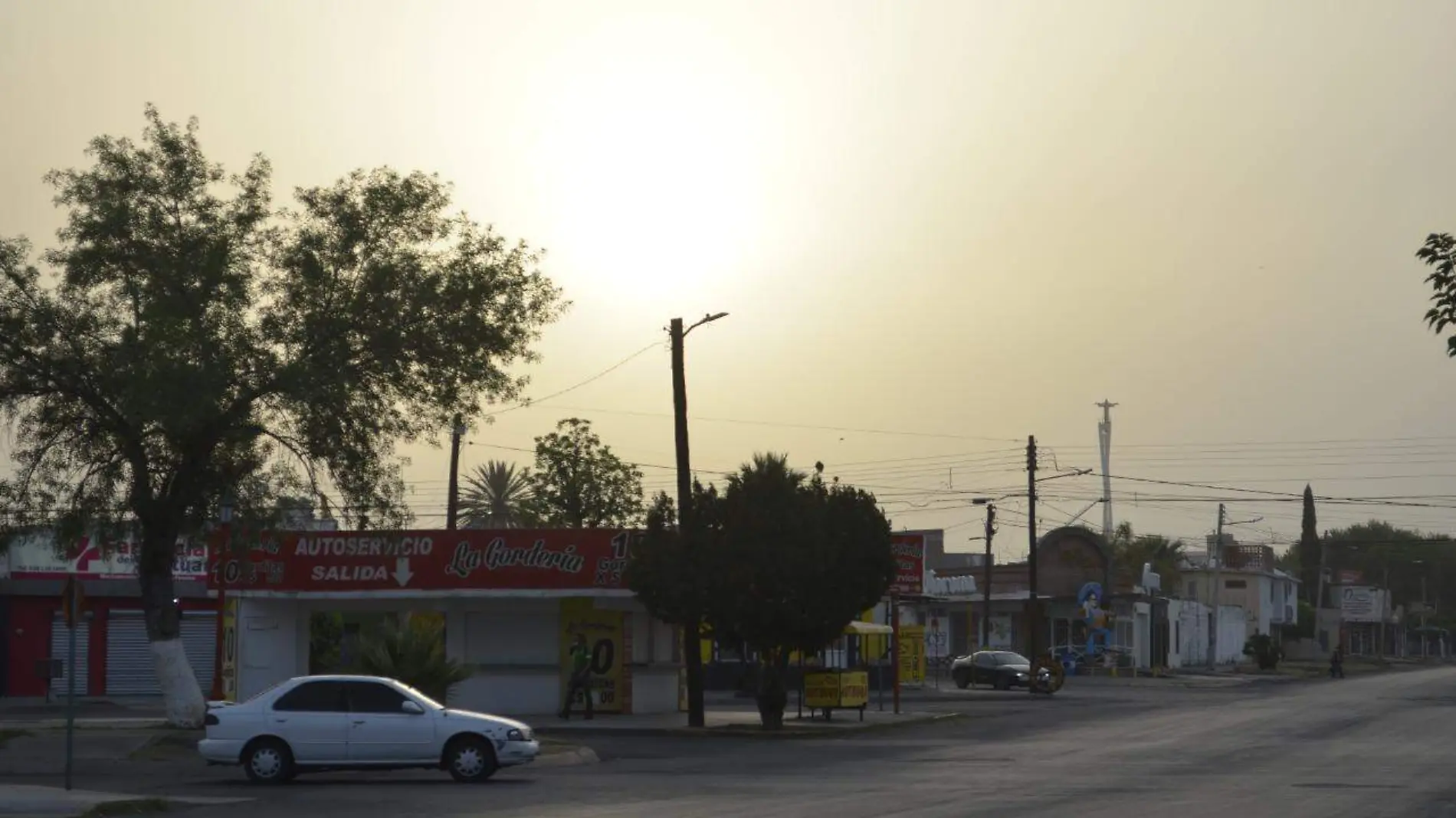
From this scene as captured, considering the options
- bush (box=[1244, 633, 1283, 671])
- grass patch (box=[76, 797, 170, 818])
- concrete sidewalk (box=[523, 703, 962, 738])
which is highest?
grass patch (box=[76, 797, 170, 818])

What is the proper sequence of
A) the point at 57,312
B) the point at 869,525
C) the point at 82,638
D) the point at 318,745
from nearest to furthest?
the point at 318,745
the point at 57,312
the point at 869,525
the point at 82,638

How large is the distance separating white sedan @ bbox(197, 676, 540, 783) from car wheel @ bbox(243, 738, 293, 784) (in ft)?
0.03

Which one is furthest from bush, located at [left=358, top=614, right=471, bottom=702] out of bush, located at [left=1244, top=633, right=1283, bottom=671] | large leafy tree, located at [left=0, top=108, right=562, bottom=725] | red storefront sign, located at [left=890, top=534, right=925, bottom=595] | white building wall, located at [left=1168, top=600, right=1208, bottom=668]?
bush, located at [left=1244, top=633, right=1283, bottom=671]

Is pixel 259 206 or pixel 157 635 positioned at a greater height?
pixel 259 206

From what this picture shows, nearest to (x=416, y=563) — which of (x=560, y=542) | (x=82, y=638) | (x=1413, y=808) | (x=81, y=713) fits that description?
(x=560, y=542)

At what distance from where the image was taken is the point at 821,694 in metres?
40.7

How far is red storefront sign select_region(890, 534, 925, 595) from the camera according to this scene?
4731cm

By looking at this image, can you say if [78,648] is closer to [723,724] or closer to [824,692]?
[723,724]

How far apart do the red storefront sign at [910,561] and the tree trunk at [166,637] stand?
21.3m

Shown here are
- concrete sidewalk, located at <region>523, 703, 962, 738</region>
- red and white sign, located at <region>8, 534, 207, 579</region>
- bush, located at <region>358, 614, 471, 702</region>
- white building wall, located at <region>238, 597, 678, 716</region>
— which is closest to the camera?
bush, located at <region>358, 614, 471, 702</region>

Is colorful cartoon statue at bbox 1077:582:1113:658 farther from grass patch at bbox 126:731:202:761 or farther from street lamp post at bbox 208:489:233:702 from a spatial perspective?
grass patch at bbox 126:731:202:761

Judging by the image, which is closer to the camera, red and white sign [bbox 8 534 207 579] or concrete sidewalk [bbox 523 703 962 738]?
concrete sidewalk [bbox 523 703 962 738]

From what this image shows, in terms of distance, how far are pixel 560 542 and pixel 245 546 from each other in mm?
10178

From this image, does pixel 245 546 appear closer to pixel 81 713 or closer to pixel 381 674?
pixel 381 674
